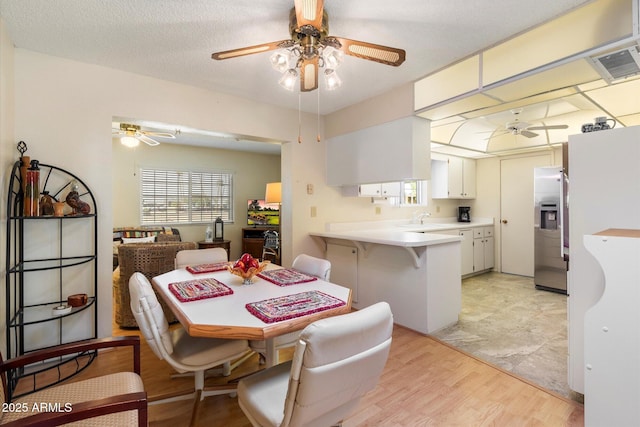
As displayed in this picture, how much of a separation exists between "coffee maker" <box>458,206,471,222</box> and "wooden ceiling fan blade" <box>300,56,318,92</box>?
15.1ft

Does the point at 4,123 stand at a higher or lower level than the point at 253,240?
higher

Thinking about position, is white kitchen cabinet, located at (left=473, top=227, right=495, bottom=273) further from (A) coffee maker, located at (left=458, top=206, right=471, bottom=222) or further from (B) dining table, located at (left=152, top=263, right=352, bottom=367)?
(B) dining table, located at (left=152, top=263, right=352, bottom=367)

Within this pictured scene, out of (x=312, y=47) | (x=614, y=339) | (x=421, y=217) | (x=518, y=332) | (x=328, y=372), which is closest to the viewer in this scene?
(x=328, y=372)

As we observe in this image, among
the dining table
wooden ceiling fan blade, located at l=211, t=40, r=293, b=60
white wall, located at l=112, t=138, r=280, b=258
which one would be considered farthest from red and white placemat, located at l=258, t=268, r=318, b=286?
white wall, located at l=112, t=138, r=280, b=258

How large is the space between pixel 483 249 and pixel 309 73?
178 inches

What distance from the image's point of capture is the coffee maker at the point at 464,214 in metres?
5.47

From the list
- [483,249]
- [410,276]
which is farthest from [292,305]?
[483,249]

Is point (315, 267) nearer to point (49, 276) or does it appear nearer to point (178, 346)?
point (178, 346)

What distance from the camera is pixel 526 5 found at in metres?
1.71

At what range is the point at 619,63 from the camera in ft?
6.00

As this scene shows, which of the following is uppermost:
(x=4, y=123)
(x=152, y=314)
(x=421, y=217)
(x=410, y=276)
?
(x=4, y=123)

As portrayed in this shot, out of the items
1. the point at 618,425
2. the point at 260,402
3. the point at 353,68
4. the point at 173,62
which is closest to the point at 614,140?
the point at 618,425

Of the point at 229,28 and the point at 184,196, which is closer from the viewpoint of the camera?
the point at 229,28

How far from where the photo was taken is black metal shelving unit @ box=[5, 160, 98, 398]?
2.03m
